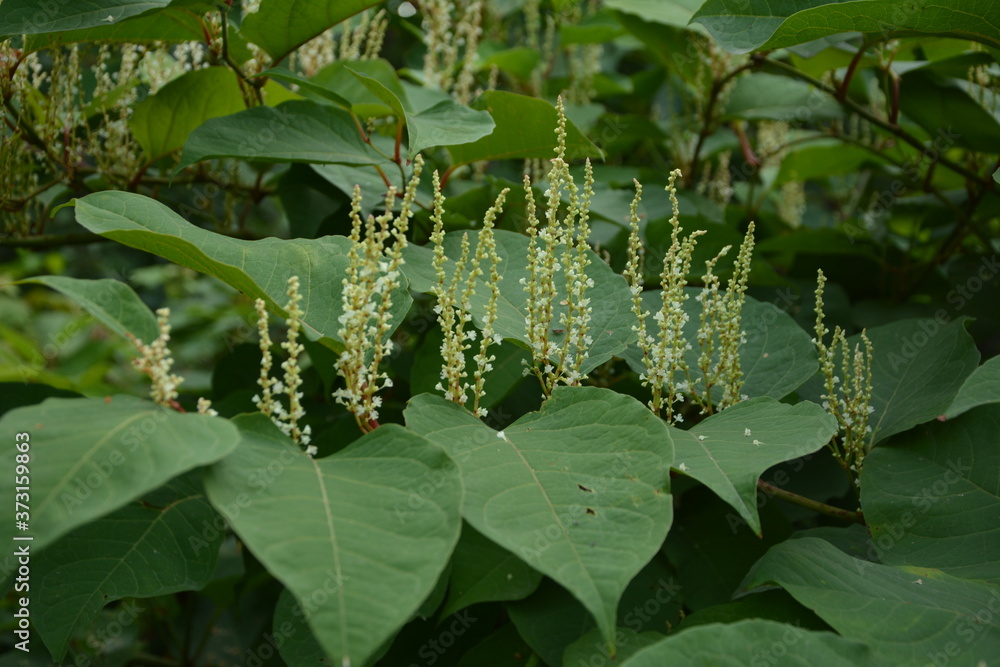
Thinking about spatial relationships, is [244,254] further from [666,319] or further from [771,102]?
[771,102]

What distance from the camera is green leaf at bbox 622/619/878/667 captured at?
87 centimetres

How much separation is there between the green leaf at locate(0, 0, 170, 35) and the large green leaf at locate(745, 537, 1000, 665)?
1.51m

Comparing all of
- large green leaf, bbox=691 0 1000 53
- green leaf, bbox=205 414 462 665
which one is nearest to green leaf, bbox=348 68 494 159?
large green leaf, bbox=691 0 1000 53

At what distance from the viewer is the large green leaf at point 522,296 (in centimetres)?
138

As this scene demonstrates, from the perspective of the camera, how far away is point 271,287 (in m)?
1.27

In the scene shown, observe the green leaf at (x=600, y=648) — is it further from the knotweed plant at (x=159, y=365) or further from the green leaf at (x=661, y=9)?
the green leaf at (x=661, y=9)

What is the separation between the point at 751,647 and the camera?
90 centimetres

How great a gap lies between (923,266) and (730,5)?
4.59 feet

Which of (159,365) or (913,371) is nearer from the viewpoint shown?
(159,365)

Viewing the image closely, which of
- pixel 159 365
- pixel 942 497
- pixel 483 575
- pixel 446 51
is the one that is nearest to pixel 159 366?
pixel 159 365

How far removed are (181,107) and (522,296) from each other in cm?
99

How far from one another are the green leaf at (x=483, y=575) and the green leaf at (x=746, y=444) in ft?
0.99

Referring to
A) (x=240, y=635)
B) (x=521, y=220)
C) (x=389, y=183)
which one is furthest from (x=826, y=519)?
(x=240, y=635)

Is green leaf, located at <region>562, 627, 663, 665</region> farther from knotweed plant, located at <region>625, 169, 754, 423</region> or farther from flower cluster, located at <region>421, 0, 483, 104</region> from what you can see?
flower cluster, located at <region>421, 0, 483, 104</region>
